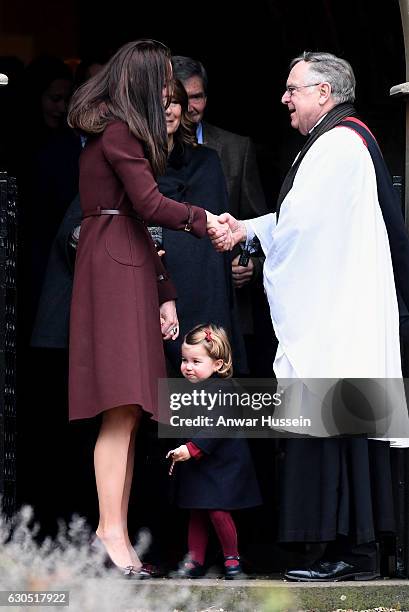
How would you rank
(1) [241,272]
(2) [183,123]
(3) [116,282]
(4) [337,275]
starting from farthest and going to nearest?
(1) [241,272] → (2) [183,123] → (4) [337,275] → (3) [116,282]

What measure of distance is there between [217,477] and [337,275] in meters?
0.93

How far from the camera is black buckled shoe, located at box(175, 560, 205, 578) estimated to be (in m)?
6.74

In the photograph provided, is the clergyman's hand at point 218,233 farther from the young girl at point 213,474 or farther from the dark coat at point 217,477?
the dark coat at point 217,477

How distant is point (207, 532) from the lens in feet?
22.5

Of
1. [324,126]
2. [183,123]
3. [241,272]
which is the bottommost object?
[241,272]

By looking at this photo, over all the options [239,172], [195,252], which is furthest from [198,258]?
[239,172]

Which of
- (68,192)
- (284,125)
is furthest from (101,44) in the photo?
(68,192)

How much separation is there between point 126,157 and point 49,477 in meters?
2.23

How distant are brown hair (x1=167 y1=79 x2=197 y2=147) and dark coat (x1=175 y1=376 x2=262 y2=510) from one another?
1.10m

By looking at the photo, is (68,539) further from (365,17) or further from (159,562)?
(365,17)

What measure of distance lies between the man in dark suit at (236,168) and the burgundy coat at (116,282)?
866 millimetres

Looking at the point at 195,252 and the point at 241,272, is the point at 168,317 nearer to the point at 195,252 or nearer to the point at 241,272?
the point at 195,252

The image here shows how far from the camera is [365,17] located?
829 cm

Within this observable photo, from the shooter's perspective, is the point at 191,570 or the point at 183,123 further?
the point at 183,123
